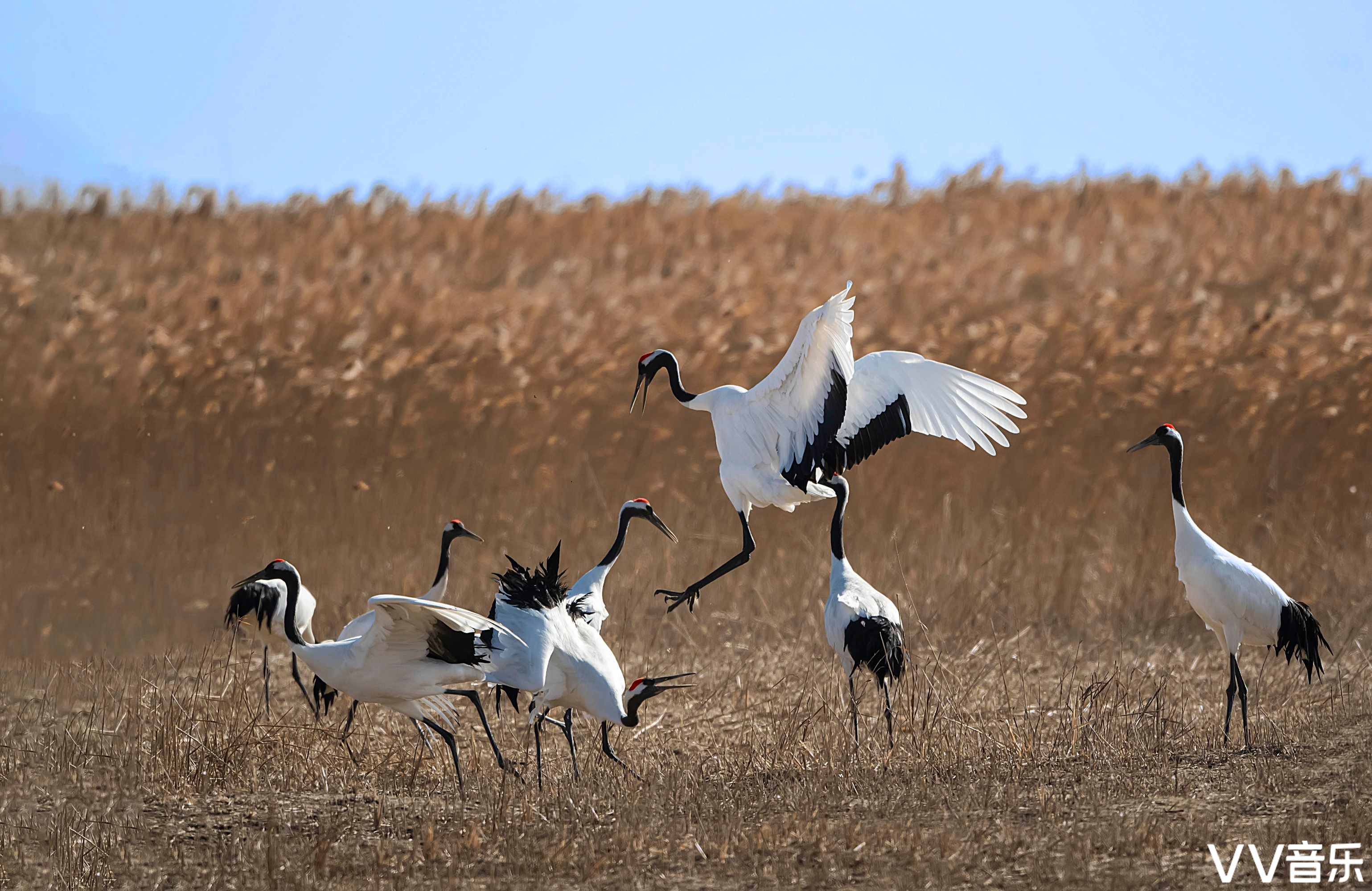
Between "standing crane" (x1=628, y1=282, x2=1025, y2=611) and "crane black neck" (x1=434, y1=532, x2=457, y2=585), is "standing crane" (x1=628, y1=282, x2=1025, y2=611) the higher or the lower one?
the higher one

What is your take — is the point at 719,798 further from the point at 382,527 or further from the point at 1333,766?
the point at 382,527

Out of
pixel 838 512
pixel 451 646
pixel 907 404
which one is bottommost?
pixel 451 646

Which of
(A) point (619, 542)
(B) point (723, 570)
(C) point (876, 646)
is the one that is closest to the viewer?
(C) point (876, 646)

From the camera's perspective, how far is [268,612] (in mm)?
7777

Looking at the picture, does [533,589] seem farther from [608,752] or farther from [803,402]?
[803,402]

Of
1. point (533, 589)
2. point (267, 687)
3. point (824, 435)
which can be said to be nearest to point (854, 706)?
point (824, 435)

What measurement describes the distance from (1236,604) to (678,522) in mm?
4686

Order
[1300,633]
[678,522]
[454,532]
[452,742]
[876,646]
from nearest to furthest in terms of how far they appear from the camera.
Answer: [452,742], [876,646], [1300,633], [454,532], [678,522]

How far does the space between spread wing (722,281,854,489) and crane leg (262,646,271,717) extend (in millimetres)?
2891

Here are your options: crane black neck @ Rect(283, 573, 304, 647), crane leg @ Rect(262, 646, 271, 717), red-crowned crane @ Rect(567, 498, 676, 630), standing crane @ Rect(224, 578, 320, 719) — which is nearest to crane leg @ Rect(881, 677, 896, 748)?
red-crowned crane @ Rect(567, 498, 676, 630)

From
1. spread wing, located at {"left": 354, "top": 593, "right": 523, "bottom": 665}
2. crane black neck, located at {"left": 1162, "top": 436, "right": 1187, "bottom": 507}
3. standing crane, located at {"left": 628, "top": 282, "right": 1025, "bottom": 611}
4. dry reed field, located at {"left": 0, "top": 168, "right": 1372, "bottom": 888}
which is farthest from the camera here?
crane black neck, located at {"left": 1162, "top": 436, "right": 1187, "bottom": 507}

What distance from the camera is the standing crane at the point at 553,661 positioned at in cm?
621

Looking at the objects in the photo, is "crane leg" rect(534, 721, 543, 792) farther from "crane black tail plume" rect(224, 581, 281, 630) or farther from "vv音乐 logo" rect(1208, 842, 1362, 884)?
Answer: "vv音乐 logo" rect(1208, 842, 1362, 884)

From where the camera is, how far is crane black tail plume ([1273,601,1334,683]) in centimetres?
695
